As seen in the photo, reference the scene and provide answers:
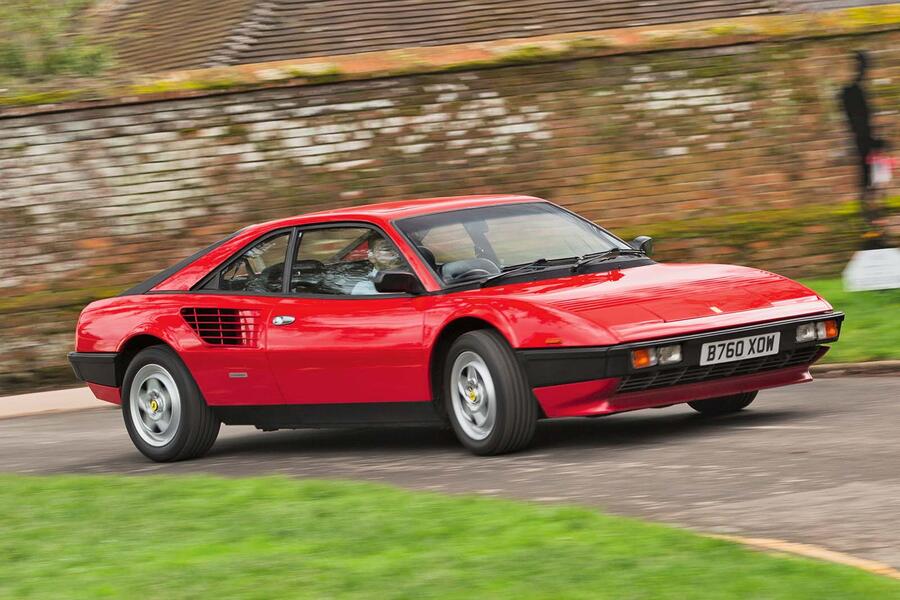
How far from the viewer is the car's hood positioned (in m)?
7.67

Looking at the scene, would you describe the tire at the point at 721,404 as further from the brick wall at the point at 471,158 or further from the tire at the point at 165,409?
the brick wall at the point at 471,158

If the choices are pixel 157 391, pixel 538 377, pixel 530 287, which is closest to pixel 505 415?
pixel 538 377

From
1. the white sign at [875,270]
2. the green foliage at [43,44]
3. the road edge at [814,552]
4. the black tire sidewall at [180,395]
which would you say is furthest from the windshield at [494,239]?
the green foliage at [43,44]

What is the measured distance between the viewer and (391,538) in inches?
227

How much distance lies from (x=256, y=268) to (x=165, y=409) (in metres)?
1.05

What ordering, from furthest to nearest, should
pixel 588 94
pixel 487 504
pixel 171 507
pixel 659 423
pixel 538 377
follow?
pixel 588 94 < pixel 659 423 < pixel 538 377 < pixel 171 507 < pixel 487 504

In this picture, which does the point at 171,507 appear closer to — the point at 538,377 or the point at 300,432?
the point at 538,377

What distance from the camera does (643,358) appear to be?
7570 millimetres

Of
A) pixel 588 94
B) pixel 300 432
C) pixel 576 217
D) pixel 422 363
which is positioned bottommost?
pixel 300 432

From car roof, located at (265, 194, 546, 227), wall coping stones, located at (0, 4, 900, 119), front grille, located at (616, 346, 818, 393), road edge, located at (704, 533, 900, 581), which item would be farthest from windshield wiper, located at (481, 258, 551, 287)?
wall coping stones, located at (0, 4, 900, 119)

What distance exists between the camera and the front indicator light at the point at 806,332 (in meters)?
8.16

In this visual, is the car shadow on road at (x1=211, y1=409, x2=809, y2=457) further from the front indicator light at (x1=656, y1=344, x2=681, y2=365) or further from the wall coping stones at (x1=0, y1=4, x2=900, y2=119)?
the wall coping stones at (x1=0, y1=4, x2=900, y2=119)

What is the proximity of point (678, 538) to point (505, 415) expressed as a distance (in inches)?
99.2

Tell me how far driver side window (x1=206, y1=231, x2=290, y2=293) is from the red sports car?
11mm
